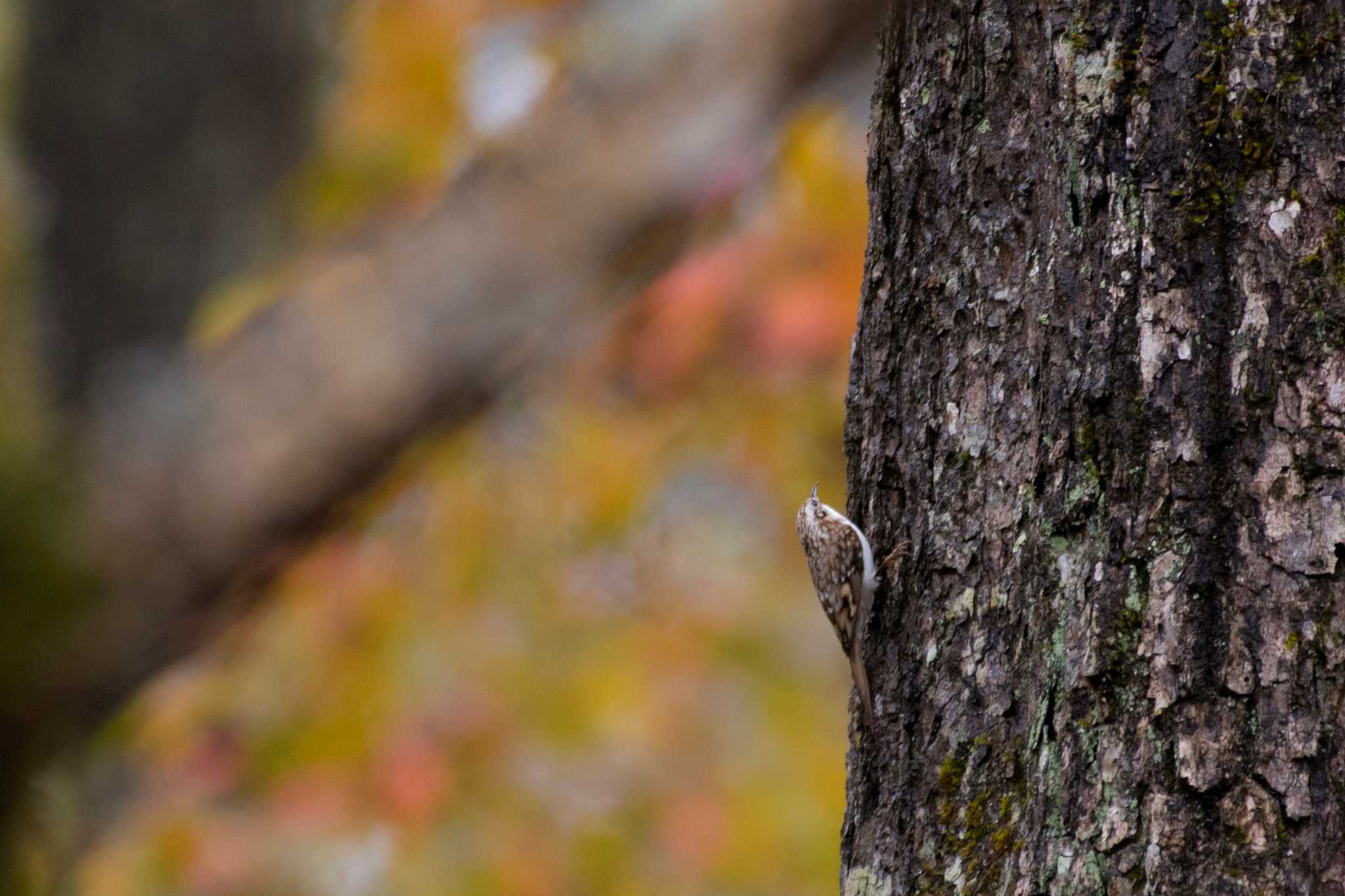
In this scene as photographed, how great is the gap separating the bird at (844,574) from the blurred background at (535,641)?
179 centimetres

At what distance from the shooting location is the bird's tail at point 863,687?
2678 mm

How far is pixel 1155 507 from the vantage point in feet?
7.25

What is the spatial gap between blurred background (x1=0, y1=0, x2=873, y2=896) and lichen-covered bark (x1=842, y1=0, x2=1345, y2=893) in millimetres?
3082

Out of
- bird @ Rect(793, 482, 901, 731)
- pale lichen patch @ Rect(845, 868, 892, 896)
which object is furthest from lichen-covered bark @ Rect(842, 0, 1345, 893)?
bird @ Rect(793, 482, 901, 731)

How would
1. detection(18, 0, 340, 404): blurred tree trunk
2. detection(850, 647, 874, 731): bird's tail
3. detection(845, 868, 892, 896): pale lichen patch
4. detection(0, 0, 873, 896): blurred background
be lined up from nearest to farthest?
detection(845, 868, 892, 896): pale lichen patch → detection(850, 647, 874, 731): bird's tail → detection(18, 0, 340, 404): blurred tree trunk → detection(0, 0, 873, 896): blurred background

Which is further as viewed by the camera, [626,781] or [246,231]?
[626,781]

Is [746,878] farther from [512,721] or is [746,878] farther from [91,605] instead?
[91,605]

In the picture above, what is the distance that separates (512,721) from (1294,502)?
4.35 metres

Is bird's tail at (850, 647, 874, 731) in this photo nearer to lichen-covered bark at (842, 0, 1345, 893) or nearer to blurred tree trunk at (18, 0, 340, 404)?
lichen-covered bark at (842, 0, 1345, 893)

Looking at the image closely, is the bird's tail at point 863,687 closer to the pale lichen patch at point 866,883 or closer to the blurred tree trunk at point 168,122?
the pale lichen patch at point 866,883

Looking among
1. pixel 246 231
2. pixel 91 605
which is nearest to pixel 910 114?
pixel 246 231

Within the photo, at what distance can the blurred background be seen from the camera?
5.79 m

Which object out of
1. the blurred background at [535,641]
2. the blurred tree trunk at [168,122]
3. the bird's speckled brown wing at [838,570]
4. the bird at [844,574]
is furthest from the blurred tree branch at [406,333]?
the blurred background at [535,641]

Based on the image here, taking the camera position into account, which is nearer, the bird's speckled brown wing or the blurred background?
the bird's speckled brown wing
